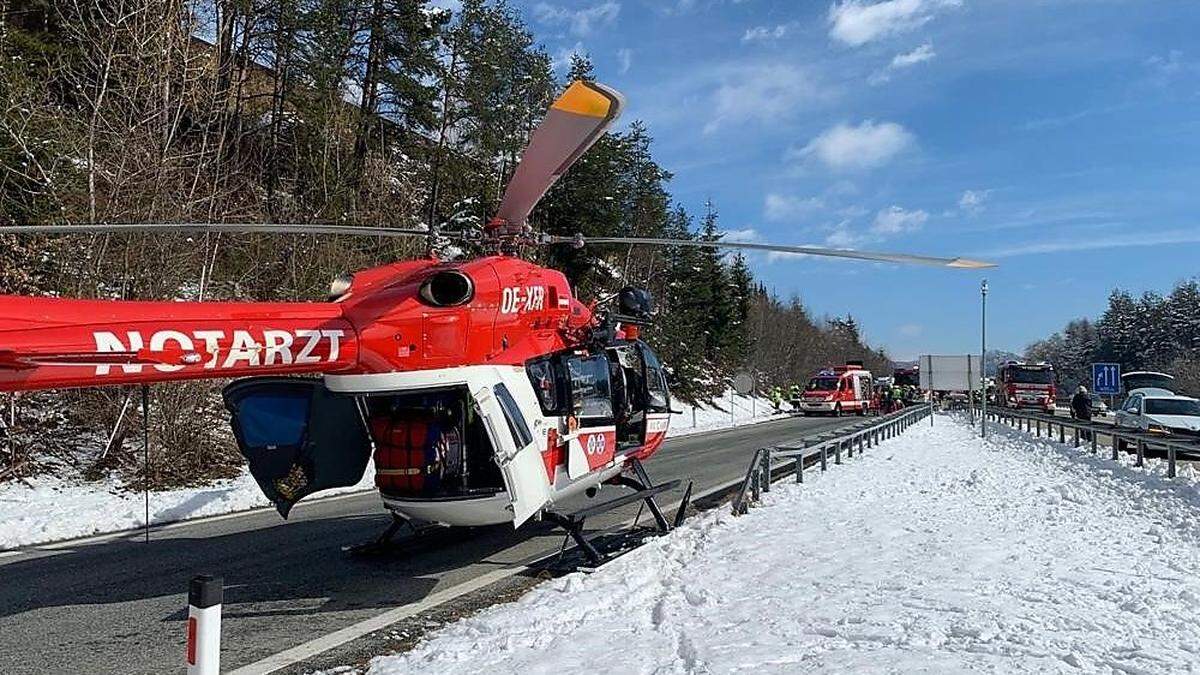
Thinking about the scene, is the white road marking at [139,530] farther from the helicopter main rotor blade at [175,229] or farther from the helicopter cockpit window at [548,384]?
the helicopter cockpit window at [548,384]

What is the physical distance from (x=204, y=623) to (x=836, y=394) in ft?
148

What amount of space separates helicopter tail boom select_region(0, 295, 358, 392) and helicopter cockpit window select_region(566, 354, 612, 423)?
2481mm

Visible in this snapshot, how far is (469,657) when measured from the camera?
5.38 m

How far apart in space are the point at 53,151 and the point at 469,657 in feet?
45.4

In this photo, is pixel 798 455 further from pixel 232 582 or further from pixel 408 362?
pixel 232 582

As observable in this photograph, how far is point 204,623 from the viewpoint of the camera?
11.8 ft

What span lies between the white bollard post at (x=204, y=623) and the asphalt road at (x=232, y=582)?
2.03m

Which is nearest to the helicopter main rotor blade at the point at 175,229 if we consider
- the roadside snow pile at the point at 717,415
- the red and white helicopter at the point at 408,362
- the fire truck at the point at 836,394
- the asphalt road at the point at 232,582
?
the red and white helicopter at the point at 408,362

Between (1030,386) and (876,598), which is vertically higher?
(1030,386)

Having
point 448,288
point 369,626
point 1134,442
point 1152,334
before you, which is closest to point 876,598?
point 369,626

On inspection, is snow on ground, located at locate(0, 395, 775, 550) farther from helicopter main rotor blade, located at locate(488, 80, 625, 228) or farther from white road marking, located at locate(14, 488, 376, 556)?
helicopter main rotor blade, located at locate(488, 80, 625, 228)

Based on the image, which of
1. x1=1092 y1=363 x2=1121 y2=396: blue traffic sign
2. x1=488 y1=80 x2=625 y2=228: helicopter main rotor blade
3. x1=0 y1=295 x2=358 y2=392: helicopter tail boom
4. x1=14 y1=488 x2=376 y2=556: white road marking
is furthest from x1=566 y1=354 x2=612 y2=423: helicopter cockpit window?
x1=1092 y1=363 x2=1121 y2=396: blue traffic sign

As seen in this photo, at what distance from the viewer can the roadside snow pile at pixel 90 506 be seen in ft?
33.6

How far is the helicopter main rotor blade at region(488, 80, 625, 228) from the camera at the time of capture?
561cm
